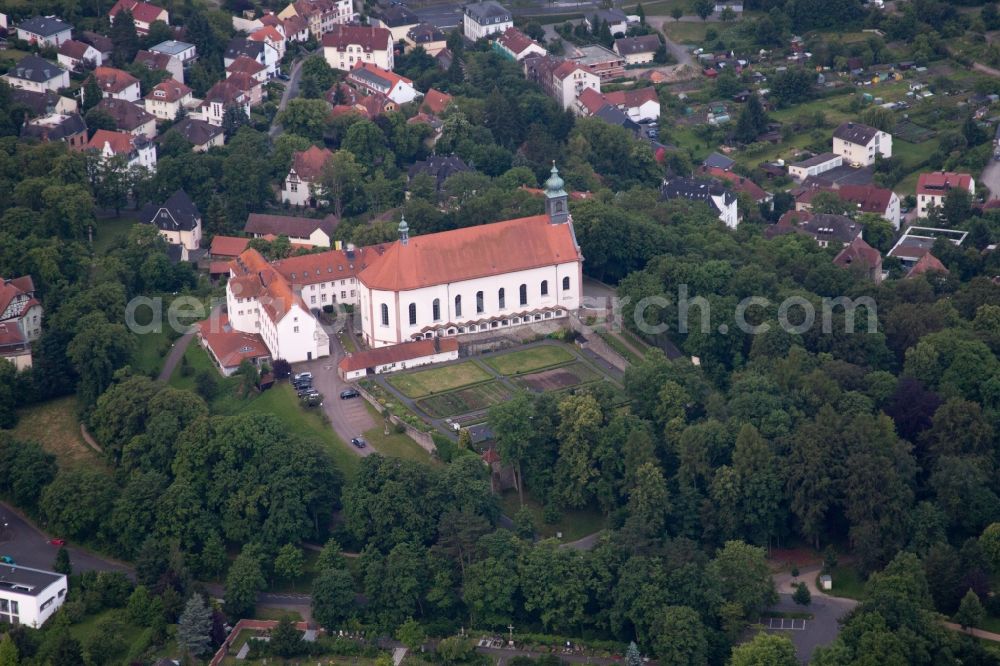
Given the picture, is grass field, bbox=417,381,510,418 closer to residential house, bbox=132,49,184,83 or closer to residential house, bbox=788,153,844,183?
residential house, bbox=788,153,844,183

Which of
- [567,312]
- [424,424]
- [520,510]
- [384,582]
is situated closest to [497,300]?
[567,312]

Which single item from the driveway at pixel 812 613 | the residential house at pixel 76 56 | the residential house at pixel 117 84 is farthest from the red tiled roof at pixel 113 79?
the driveway at pixel 812 613

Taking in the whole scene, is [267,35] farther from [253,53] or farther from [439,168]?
[439,168]

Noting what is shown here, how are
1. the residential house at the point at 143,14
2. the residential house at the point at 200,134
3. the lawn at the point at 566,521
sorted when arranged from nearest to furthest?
the lawn at the point at 566,521, the residential house at the point at 200,134, the residential house at the point at 143,14

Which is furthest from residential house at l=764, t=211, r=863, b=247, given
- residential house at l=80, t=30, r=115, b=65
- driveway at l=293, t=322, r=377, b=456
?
residential house at l=80, t=30, r=115, b=65

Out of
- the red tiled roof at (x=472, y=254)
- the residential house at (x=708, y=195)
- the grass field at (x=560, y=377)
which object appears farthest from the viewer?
the residential house at (x=708, y=195)

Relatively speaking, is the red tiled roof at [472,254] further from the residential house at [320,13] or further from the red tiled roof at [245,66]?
the residential house at [320,13]

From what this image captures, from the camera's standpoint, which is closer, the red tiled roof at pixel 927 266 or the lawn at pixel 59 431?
the lawn at pixel 59 431

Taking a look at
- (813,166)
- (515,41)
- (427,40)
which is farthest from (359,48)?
(813,166)
